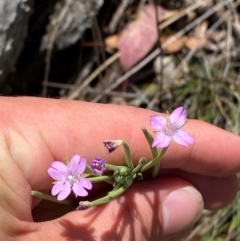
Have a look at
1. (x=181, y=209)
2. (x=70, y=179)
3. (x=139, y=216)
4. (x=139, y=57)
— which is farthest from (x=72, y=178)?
(x=139, y=57)

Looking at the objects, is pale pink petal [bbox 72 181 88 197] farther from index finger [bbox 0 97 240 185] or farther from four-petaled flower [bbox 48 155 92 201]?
index finger [bbox 0 97 240 185]

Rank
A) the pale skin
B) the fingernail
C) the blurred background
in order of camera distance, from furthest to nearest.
Result: the blurred background
the fingernail
the pale skin

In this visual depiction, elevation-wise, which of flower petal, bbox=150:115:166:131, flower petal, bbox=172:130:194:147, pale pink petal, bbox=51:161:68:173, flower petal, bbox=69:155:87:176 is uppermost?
flower petal, bbox=150:115:166:131

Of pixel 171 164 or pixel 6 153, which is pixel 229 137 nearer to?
pixel 171 164

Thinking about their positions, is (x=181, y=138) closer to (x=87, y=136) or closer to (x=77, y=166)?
(x=77, y=166)

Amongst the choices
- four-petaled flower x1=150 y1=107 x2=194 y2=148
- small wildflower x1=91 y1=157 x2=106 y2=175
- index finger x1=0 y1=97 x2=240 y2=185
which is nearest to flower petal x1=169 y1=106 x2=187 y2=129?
four-petaled flower x1=150 y1=107 x2=194 y2=148

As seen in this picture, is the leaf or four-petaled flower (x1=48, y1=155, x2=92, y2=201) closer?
four-petaled flower (x1=48, y1=155, x2=92, y2=201)

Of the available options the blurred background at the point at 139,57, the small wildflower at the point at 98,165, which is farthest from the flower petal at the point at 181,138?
the blurred background at the point at 139,57
